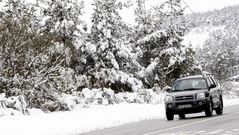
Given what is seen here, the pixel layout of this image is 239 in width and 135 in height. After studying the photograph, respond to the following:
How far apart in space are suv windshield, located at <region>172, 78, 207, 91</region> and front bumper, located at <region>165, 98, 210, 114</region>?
2.74ft

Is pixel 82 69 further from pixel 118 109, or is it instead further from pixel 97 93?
pixel 118 109

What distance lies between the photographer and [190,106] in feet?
66.7

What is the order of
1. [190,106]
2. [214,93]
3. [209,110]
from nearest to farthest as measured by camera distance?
[190,106], [209,110], [214,93]

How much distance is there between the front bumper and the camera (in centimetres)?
2028

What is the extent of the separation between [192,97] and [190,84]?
124 centimetres

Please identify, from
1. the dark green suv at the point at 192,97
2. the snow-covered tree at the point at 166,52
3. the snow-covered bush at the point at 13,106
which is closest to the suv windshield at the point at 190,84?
the dark green suv at the point at 192,97

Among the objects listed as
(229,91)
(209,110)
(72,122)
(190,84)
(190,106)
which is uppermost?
(229,91)

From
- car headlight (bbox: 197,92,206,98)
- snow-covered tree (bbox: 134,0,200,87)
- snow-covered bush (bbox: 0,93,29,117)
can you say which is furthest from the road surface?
snow-covered tree (bbox: 134,0,200,87)

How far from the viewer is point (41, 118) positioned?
74.3ft

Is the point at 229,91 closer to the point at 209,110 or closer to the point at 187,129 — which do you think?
the point at 209,110

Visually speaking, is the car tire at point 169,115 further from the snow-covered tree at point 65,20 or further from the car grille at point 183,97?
the snow-covered tree at point 65,20

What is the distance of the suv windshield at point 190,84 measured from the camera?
21234 millimetres

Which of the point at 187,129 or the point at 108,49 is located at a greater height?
the point at 108,49

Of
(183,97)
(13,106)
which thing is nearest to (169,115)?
(183,97)
